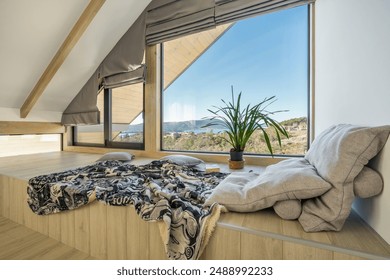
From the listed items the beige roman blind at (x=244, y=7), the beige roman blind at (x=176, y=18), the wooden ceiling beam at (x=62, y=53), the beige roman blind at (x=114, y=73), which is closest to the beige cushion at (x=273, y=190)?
the beige roman blind at (x=244, y=7)

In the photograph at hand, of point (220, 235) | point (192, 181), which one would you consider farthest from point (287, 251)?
point (192, 181)

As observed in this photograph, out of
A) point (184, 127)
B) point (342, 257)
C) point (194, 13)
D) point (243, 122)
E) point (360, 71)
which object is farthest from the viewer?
point (184, 127)

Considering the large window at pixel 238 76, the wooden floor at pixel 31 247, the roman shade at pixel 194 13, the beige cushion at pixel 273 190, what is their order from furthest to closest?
the large window at pixel 238 76, the roman shade at pixel 194 13, the wooden floor at pixel 31 247, the beige cushion at pixel 273 190

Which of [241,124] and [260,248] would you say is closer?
[260,248]

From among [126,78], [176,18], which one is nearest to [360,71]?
[176,18]

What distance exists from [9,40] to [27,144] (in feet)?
4.57

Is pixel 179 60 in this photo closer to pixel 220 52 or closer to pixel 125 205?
pixel 220 52

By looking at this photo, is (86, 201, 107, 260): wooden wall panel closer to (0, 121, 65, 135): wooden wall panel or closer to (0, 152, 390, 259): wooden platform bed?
(0, 152, 390, 259): wooden platform bed

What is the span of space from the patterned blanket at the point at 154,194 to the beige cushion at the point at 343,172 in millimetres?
375

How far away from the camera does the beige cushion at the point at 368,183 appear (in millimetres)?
664

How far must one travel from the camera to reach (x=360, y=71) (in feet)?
2.88

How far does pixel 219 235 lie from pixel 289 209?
0.99 ft

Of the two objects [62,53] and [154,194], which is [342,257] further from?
[62,53]

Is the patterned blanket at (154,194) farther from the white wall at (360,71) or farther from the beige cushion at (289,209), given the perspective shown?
the white wall at (360,71)
